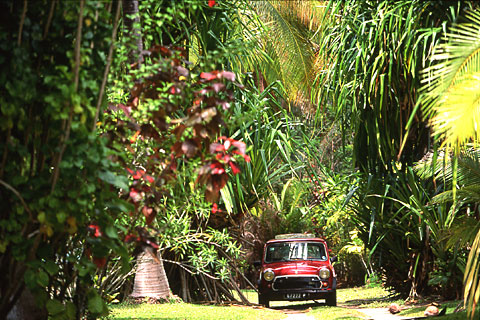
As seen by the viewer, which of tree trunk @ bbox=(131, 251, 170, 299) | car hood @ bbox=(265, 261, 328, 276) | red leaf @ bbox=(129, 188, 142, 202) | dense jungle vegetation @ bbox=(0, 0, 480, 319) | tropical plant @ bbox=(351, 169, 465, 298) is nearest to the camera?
dense jungle vegetation @ bbox=(0, 0, 480, 319)

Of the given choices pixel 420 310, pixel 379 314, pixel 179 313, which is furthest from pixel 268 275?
pixel 420 310

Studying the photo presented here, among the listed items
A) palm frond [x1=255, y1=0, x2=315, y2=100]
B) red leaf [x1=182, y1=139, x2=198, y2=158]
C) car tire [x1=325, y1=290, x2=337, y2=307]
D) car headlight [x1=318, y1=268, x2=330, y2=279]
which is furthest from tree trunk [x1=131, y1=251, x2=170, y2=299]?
red leaf [x1=182, y1=139, x2=198, y2=158]

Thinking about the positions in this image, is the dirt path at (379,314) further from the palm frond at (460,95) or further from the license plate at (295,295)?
the palm frond at (460,95)

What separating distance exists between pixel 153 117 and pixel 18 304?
1.55m

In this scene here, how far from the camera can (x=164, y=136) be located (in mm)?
4680

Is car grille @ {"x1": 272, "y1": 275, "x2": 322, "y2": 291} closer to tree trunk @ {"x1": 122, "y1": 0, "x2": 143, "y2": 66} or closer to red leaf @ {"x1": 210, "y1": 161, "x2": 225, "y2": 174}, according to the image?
tree trunk @ {"x1": 122, "y1": 0, "x2": 143, "y2": 66}

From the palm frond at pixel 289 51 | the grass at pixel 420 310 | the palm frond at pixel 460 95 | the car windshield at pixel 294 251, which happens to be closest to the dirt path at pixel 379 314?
the grass at pixel 420 310

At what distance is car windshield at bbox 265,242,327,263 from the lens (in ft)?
46.0

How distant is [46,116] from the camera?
4004 millimetres

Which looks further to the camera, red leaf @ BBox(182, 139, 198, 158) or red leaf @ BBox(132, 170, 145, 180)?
red leaf @ BBox(132, 170, 145, 180)

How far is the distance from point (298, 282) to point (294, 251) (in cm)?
112

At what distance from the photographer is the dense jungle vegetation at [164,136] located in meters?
3.70

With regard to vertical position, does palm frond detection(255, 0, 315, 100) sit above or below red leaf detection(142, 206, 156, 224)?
above

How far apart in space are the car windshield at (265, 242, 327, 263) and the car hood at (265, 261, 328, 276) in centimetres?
31
